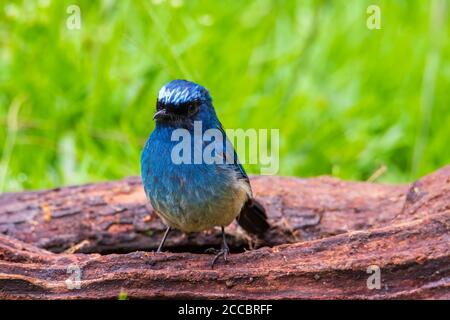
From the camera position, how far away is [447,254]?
353 centimetres

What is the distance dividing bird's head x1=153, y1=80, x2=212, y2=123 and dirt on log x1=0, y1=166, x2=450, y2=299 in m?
0.62

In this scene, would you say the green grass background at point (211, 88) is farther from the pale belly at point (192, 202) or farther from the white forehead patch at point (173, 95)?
the white forehead patch at point (173, 95)

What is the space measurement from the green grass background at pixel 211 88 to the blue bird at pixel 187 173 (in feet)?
5.20

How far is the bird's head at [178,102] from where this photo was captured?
158 inches

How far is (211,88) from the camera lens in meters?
6.37

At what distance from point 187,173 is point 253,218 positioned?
2.13 feet

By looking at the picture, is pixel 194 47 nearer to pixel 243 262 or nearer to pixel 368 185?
pixel 368 185

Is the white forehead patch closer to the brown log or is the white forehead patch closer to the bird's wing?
the bird's wing

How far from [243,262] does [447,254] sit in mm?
869

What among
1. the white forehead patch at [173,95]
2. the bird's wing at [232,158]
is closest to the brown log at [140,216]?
the bird's wing at [232,158]

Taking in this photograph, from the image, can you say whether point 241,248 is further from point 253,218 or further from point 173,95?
point 173,95

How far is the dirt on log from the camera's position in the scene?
3592 millimetres

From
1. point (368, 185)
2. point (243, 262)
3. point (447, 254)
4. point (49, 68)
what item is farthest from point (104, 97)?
point (447, 254)

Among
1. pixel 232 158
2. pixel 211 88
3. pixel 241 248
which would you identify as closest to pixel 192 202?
pixel 232 158
